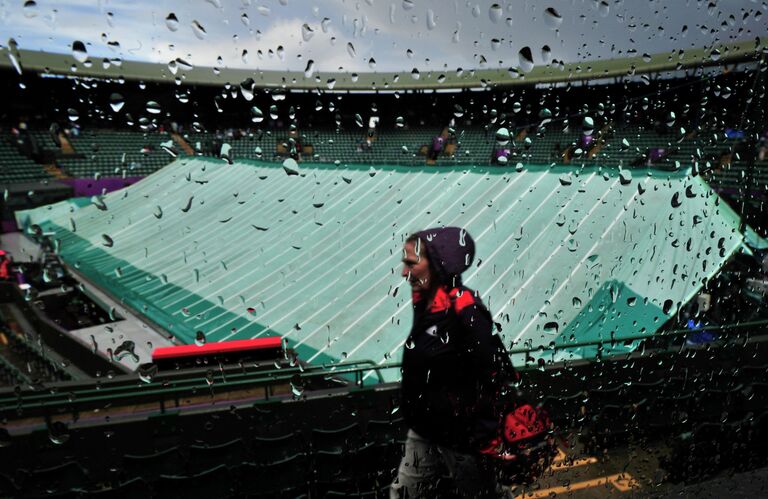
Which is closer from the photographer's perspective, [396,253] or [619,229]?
[396,253]

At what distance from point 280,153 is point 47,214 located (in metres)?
0.48

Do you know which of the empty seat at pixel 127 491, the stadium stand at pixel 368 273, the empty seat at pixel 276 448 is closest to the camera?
the stadium stand at pixel 368 273

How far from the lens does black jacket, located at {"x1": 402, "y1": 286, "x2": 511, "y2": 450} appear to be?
702mm

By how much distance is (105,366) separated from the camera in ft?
3.45

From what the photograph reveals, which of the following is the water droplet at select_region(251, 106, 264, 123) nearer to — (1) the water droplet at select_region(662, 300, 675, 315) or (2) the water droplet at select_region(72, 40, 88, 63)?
(2) the water droplet at select_region(72, 40, 88, 63)

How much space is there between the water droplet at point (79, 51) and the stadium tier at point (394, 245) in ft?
1.14

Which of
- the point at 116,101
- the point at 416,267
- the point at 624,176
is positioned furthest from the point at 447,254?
the point at 624,176

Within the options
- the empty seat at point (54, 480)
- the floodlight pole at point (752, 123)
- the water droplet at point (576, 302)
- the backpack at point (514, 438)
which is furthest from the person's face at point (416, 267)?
the floodlight pole at point (752, 123)

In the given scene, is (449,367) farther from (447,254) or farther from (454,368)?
(447,254)

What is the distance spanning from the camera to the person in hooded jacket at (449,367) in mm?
693

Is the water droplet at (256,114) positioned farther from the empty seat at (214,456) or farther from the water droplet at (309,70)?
the empty seat at (214,456)

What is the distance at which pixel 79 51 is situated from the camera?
1.91 ft

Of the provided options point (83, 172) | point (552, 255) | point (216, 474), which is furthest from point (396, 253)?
point (216, 474)

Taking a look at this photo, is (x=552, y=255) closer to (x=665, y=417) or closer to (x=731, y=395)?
(x=665, y=417)
